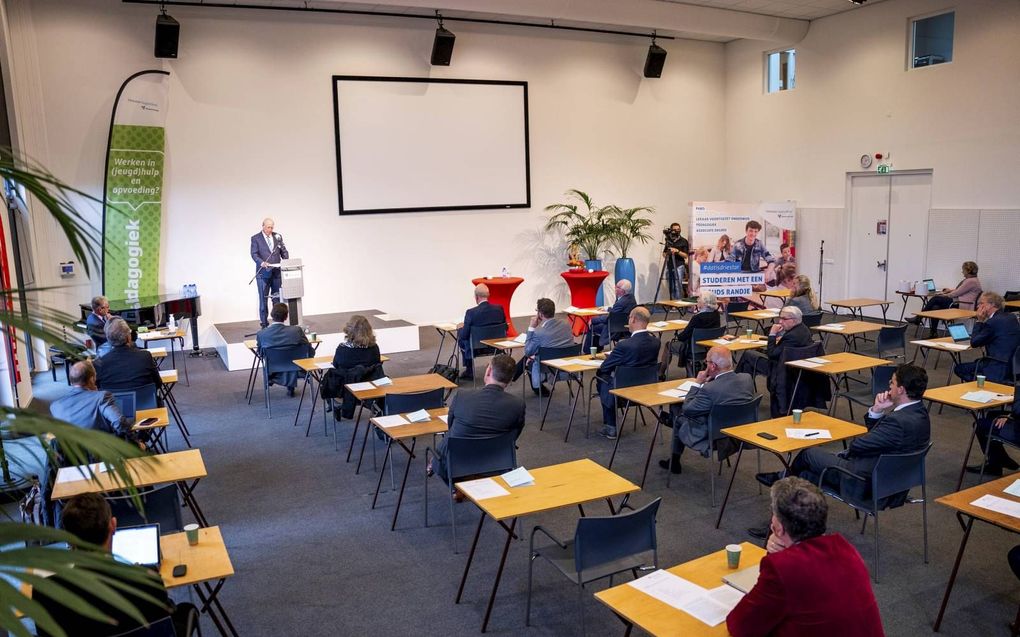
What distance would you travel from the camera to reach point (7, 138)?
10.4 m

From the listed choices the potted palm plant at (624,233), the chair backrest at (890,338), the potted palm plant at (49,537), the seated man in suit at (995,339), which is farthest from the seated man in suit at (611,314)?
the potted palm plant at (49,537)

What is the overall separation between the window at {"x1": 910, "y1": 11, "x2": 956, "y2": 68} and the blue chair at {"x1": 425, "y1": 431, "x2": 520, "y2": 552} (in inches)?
439

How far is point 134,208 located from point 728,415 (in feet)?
31.1

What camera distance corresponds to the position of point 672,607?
9.53ft

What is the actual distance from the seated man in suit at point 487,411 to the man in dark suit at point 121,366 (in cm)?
295

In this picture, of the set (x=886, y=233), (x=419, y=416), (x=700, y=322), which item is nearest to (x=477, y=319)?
(x=700, y=322)

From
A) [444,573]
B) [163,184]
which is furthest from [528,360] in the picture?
[163,184]

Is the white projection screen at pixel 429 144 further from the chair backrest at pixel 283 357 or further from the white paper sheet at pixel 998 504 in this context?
the white paper sheet at pixel 998 504

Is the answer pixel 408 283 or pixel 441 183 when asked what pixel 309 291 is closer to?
pixel 408 283

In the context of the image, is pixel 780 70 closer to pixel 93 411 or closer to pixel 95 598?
pixel 93 411

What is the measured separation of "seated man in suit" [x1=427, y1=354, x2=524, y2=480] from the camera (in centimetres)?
516

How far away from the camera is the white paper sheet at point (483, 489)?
13.3 ft

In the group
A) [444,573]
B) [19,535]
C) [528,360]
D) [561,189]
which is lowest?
[444,573]

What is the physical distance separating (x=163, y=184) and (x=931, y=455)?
35.6ft
